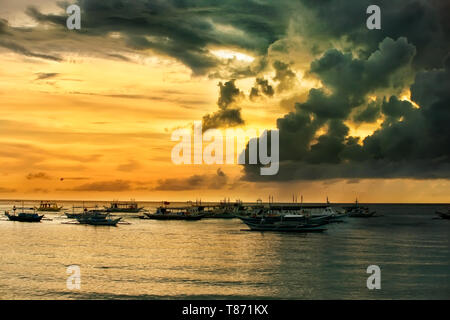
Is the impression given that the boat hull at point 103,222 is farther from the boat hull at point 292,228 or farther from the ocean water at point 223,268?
the boat hull at point 292,228

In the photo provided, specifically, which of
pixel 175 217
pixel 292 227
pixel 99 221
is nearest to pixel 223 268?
pixel 292 227

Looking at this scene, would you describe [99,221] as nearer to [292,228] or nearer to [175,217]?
[175,217]

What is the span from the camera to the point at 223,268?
165 feet

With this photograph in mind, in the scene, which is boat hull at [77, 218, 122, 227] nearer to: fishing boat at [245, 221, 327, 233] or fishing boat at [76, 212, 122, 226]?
fishing boat at [76, 212, 122, 226]

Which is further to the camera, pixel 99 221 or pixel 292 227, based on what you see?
pixel 99 221

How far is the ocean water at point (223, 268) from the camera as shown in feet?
128

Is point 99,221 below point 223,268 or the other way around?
the other way around

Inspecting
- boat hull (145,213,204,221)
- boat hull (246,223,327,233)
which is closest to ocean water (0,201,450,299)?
boat hull (246,223,327,233)

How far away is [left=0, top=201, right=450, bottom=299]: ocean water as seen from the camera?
38.9 meters

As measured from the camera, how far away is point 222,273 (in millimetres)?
47281
